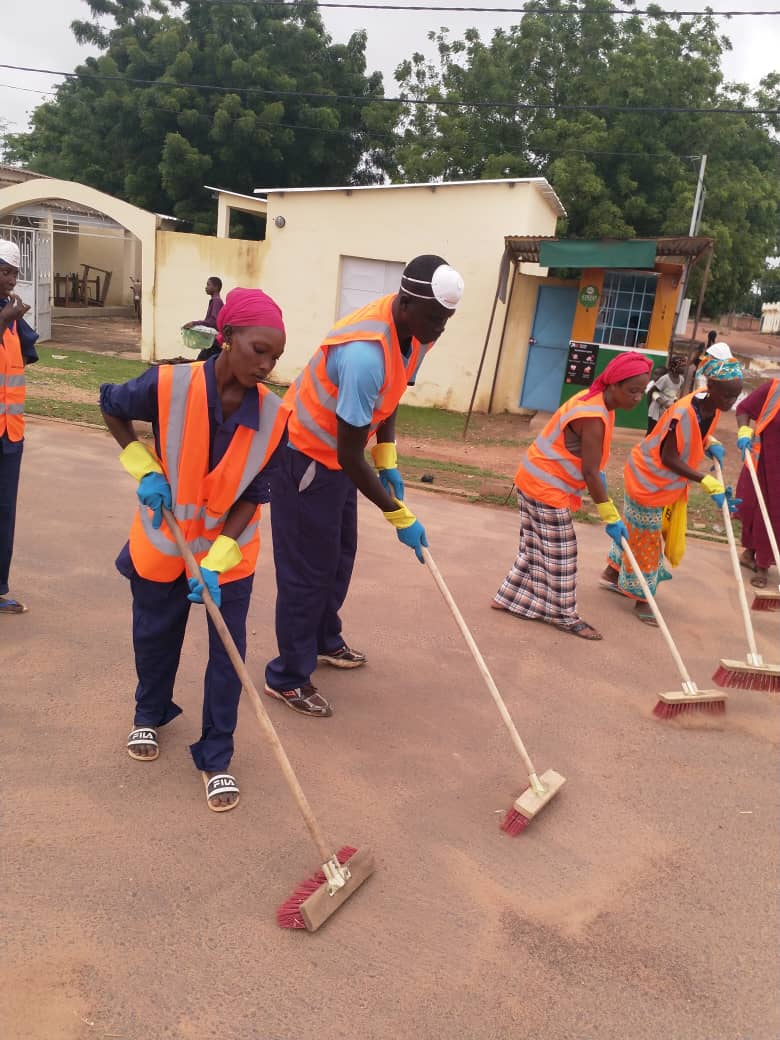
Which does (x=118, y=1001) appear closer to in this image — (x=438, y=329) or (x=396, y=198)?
(x=438, y=329)

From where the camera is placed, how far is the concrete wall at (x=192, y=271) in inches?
544

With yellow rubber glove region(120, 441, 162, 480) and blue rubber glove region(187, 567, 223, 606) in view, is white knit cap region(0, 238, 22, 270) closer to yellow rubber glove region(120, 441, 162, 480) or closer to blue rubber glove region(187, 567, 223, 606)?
yellow rubber glove region(120, 441, 162, 480)

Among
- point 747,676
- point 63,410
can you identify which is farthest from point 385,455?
point 63,410

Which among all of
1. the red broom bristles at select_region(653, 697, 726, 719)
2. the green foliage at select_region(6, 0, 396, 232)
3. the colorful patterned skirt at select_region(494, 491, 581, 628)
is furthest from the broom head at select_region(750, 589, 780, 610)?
the green foliage at select_region(6, 0, 396, 232)

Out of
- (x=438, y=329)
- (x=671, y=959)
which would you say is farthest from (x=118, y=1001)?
(x=438, y=329)

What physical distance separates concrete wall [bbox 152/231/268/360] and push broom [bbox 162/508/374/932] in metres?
11.8

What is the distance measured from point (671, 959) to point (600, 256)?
1025 cm

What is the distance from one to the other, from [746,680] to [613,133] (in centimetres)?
2068

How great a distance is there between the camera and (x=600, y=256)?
11.1 metres

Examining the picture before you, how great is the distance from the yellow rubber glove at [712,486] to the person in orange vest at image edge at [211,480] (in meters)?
3.11

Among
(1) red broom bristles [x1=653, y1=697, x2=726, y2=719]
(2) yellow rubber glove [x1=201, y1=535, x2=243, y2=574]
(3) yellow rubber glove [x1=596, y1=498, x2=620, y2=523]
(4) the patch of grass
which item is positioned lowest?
(1) red broom bristles [x1=653, y1=697, x2=726, y2=719]

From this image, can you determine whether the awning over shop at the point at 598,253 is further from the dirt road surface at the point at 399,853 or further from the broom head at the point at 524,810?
the broom head at the point at 524,810

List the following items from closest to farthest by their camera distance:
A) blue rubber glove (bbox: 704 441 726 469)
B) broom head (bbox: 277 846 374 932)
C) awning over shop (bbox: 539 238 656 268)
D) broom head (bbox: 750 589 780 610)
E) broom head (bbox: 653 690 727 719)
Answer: broom head (bbox: 277 846 374 932), broom head (bbox: 653 690 727 719), blue rubber glove (bbox: 704 441 726 469), broom head (bbox: 750 589 780 610), awning over shop (bbox: 539 238 656 268)

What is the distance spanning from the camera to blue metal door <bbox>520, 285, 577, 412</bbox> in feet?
43.5
